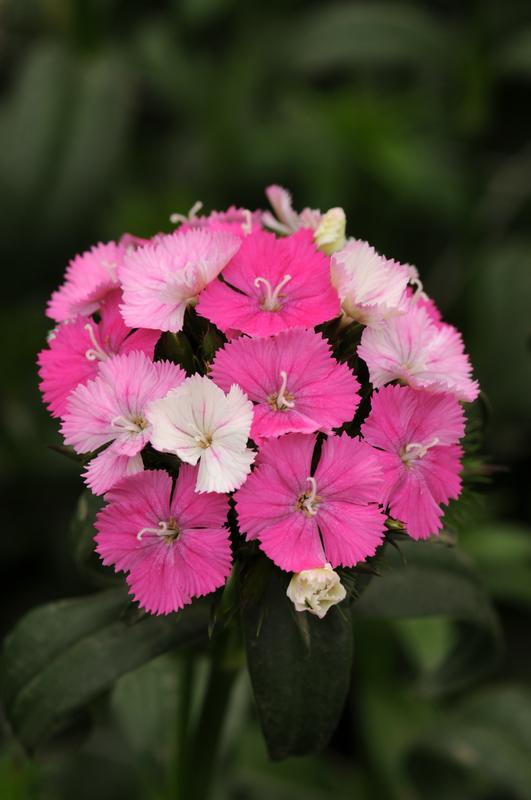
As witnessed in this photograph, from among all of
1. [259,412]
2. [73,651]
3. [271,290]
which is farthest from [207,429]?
[73,651]

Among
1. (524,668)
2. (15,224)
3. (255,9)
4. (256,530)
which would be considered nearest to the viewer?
(256,530)

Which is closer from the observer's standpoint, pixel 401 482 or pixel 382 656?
pixel 401 482

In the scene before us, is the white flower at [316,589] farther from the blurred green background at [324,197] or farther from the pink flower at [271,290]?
the blurred green background at [324,197]

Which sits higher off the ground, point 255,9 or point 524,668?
point 255,9

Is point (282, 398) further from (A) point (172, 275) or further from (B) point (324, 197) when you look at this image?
(B) point (324, 197)

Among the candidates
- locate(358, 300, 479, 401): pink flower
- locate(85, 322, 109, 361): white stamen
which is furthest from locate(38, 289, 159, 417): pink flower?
locate(358, 300, 479, 401): pink flower

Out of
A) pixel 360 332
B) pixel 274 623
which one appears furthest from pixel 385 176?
pixel 274 623

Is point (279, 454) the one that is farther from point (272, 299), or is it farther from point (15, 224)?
point (15, 224)

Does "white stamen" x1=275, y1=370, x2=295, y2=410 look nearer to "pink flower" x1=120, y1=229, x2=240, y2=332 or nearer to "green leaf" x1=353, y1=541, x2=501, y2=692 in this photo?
"pink flower" x1=120, y1=229, x2=240, y2=332
